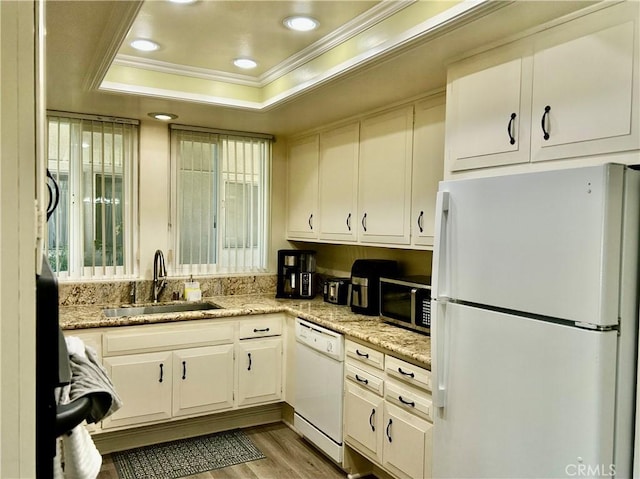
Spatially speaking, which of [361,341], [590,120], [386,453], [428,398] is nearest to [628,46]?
[590,120]

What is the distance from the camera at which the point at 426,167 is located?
2770 millimetres

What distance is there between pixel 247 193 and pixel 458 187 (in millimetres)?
2500

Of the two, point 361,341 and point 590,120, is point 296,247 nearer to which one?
point 361,341

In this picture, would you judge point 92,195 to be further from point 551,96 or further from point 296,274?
point 551,96

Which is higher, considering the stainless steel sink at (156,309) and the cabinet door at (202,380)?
the stainless steel sink at (156,309)

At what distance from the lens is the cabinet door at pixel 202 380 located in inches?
128

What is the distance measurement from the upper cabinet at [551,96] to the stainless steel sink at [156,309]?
2.25m

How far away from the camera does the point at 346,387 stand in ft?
9.43

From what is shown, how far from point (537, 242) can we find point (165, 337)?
7.97 ft

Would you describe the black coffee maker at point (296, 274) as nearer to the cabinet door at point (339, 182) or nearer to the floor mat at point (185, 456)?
the cabinet door at point (339, 182)

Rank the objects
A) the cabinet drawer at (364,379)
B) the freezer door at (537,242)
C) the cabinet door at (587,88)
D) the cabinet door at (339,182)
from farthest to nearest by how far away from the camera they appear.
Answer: the cabinet door at (339,182) < the cabinet drawer at (364,379) < the cabinet door at (587,88) < the freezer door at (537,242)

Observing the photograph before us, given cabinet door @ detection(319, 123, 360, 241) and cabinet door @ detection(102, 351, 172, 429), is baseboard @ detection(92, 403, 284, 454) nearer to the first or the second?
cabinet door @ detection(102, 351, 172, 429)

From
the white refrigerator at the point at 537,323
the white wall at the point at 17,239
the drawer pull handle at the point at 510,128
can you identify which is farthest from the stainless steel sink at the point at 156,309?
the white wall at the point at 17,239

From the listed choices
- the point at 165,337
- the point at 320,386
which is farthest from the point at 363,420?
the point at 165,337
